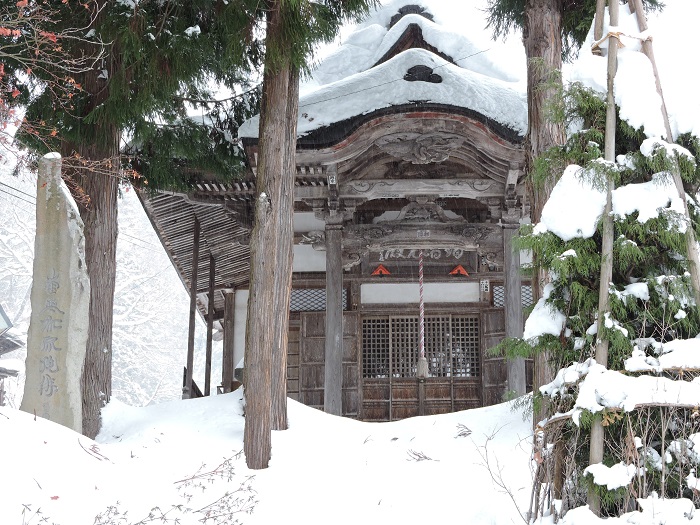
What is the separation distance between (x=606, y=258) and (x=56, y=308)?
478 centimetres

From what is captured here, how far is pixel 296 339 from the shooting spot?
45.5ft

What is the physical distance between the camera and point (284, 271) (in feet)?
26.9

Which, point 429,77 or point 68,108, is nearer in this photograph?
point 68,108

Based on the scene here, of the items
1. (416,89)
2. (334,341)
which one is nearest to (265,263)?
(334,341)

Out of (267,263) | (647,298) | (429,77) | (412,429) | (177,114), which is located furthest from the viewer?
(429,77)

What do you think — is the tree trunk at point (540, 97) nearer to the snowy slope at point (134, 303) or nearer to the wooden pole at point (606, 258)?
the wooden pole at point (606, 258)

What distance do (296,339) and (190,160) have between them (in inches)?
187

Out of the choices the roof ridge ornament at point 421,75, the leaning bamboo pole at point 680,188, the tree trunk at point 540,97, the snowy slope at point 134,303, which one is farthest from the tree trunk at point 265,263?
the snowy slope at point 134,303

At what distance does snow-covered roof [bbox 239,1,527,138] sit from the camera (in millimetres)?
10414

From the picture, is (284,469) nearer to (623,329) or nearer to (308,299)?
(623,329)

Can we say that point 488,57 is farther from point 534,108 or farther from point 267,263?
point 267,263

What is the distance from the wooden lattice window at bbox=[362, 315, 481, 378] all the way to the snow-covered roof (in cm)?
419

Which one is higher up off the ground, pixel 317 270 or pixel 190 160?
pixel 190 160

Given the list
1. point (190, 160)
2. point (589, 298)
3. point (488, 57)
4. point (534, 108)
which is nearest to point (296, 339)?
point (190, 160)
